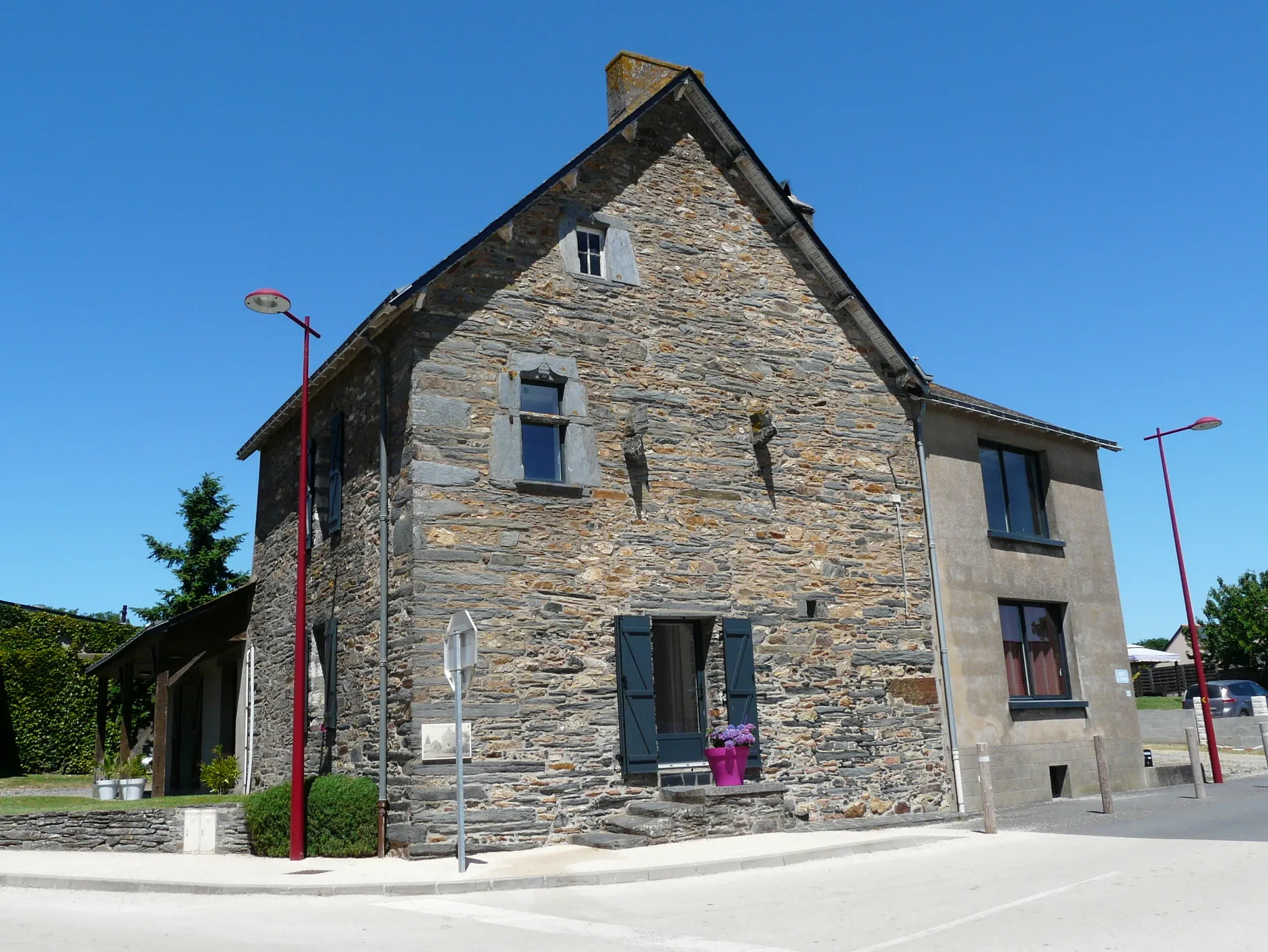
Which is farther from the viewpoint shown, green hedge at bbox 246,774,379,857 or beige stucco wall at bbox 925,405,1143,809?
beige stucco wall at bbox 925,405,1143,809

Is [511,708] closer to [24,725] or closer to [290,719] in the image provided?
[290,719]

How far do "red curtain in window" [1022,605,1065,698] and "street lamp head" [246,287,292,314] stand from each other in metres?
12.9

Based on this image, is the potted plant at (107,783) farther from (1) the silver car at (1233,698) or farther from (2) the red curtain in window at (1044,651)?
(1) the silver car at (1233,698)

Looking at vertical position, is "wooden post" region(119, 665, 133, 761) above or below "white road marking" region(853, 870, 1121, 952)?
above

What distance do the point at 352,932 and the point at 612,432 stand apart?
7.82 metres

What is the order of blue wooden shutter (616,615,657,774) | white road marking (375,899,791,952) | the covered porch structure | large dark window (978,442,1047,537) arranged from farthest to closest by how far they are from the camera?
large dark window (978,442,1047,537) < the covered porch structure < blue wooden shutter (616,615,657,774) < white road marking (375,899,791,952)

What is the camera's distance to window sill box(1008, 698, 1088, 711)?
56.3 ft

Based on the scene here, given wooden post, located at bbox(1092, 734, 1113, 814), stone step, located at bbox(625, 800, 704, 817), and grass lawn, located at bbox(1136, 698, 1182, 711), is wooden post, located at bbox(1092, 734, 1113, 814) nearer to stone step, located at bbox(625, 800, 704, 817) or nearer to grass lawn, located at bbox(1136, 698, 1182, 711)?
stone step, located at bbox(625, 800, 704, 817)

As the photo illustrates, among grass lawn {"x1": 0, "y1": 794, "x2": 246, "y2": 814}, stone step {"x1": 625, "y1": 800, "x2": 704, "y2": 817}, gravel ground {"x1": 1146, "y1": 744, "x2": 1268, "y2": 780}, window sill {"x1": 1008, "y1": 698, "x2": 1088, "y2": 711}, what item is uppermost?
window sill {"x1": 1008, "y1": 698, "x2": 1088, "y2": 711}

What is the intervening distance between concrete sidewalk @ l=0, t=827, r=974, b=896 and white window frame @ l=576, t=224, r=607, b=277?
7.50 metres

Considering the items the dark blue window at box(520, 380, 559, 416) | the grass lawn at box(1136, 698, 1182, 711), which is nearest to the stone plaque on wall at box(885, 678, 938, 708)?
the dark blue window at box(520, 380, 559, 416)

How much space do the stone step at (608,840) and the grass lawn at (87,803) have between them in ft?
16.2

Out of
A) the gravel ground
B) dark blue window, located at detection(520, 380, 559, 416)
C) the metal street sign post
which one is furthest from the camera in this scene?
the gravel ground

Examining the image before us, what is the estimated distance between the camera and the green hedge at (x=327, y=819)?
12336 mm
